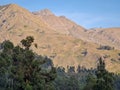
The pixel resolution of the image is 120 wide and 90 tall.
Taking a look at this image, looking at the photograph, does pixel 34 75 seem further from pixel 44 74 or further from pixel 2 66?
pixel 2 66

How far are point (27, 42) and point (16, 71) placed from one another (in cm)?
843

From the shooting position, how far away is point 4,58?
102 metres

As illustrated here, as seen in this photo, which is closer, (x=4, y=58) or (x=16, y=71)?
(x=16, y=71)

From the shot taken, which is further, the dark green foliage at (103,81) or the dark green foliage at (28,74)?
the dark green foliage at (103,81)

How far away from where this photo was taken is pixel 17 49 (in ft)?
328

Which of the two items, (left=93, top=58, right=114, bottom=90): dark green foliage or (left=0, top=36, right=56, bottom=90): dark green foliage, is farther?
(left=93, top=58, right=114, bottom=90): dark green foliage

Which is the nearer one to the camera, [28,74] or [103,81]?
[28,74]

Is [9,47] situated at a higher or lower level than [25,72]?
higher

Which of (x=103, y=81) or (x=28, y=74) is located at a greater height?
(x=28, y=74)

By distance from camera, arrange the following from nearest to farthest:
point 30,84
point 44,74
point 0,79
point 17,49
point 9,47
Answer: point 30,84, point 44,74, point 17,49, point 9,47, point 0,79

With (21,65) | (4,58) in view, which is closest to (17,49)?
(4,58)

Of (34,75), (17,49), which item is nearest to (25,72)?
(34,75)

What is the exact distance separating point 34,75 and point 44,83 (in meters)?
3.59

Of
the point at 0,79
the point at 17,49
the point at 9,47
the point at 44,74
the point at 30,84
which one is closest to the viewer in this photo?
the point at 30,84
